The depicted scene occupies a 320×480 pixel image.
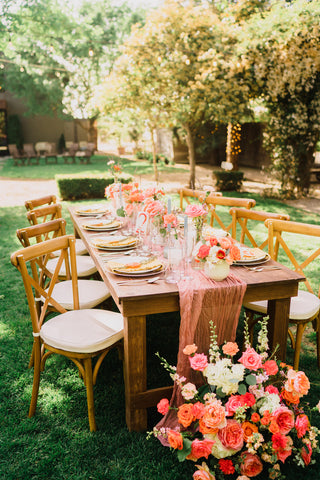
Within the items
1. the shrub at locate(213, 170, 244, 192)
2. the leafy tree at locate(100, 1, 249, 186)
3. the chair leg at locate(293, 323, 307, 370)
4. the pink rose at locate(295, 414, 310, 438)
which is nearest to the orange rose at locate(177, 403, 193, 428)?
the pink rose at locate(295, 414, 310, 438)

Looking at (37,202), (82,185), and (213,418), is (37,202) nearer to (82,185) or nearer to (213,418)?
(213,418)

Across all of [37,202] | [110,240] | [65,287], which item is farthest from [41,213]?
[110,240]

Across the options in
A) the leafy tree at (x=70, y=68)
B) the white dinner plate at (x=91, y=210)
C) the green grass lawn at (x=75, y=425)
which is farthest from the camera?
the leafy tree at (x=70, y=68)

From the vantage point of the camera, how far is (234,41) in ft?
32.2

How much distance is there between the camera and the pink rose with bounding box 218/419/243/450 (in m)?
1.85

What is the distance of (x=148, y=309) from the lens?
2092 mm

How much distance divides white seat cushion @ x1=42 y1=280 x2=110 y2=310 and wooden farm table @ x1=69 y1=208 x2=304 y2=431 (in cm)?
42

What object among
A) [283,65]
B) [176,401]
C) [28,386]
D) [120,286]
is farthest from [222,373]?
[283,65]

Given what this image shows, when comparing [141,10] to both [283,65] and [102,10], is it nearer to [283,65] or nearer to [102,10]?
[102,10]

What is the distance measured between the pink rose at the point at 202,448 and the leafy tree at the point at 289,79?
8681mm

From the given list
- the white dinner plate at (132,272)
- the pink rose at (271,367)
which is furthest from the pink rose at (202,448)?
the white dinner plate at (132,272)

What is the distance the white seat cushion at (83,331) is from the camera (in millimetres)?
2215

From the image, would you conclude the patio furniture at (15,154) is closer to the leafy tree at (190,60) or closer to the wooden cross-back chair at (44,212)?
the leafy tree at (190,60)

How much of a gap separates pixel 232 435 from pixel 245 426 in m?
0.08
